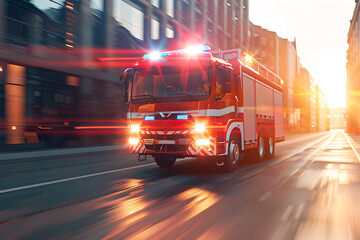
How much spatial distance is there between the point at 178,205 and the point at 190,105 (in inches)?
114

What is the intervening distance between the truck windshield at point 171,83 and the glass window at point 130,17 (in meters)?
16.2

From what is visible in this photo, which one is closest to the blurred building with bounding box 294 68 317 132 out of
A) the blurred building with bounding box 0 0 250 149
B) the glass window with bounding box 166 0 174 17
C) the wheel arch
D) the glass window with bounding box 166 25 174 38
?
the glass window with bounding box 166 25 174 38

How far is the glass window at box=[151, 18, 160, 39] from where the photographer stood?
27.0 metres

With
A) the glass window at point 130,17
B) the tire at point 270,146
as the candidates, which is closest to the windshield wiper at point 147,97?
the tire at point 270,146

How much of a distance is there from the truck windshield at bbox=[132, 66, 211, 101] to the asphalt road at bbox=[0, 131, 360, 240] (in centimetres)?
189

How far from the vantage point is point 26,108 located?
15859 mm

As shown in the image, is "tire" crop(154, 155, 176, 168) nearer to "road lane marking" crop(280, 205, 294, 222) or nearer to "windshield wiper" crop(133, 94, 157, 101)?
"windshield wiper" crop(133, 94, 157, 101)

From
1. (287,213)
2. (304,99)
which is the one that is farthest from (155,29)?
(304,99)

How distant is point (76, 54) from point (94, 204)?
16.1 meters

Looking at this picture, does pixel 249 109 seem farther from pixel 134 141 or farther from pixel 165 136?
pixel 134 141

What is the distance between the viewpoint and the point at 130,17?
24.2 m

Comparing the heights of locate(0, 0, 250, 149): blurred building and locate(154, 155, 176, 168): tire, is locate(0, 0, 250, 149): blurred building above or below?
above

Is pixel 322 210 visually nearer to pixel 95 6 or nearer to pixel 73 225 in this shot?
pixel 73 225

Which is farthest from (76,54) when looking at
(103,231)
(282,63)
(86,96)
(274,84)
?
(282,63)
